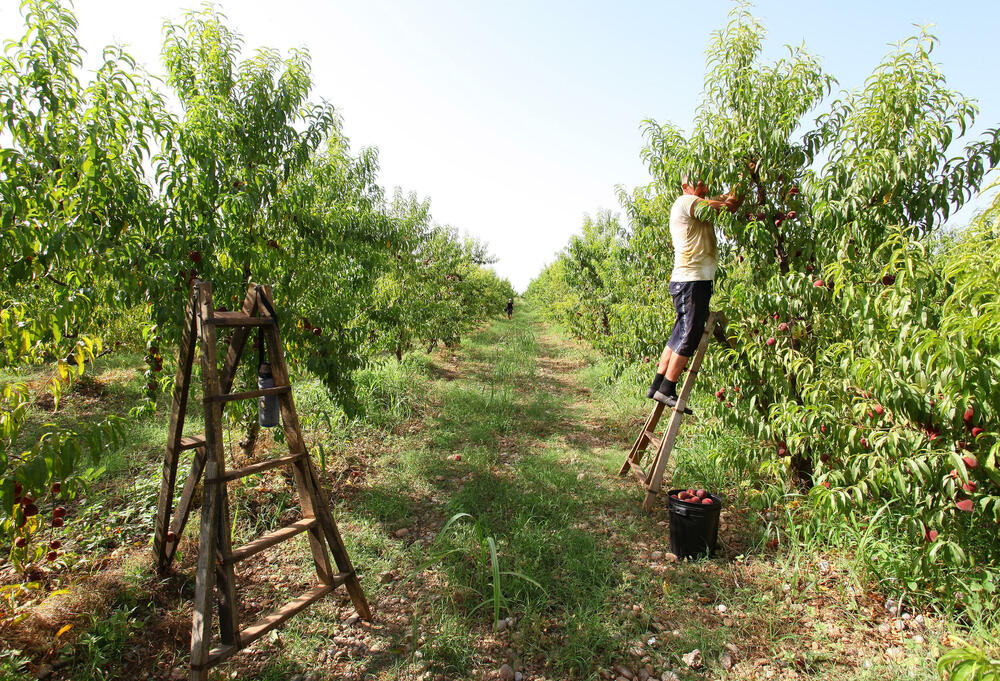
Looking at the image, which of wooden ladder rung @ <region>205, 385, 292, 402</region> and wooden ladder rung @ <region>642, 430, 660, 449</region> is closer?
wooden ladder rung @ <region>205, 385, 292, 402</region>

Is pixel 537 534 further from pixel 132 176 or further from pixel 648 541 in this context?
pixel 132 176

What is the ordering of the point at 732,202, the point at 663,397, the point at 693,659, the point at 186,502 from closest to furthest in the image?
the point at 693,659 < the point at 186,502 < the point at 732,202 < the point at 663,397

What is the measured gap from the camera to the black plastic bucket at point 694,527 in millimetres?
3307

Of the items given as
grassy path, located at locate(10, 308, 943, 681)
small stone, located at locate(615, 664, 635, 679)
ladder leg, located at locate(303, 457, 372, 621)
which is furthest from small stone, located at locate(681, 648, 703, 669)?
ladder leg, located at locate(303, 457, 372, 621)

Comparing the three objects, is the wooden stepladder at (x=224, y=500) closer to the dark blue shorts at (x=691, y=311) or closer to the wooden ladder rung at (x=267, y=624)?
the wooden ladder rung at (x=267, y=624)

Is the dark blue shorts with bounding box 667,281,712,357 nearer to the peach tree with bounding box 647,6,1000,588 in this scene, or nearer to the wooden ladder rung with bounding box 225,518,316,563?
the peach tree with bounding box 647,6,1000,588

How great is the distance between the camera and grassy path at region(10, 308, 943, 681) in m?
2.52

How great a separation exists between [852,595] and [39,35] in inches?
211

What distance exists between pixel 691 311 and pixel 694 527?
65.1 inches

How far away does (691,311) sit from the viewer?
4016mm

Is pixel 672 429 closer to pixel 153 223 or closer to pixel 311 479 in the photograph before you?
pixel 311 479

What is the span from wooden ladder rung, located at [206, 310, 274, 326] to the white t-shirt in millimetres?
3054

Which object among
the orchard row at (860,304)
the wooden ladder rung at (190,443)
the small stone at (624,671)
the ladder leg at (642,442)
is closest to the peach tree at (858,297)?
the orchard row at (860,304)

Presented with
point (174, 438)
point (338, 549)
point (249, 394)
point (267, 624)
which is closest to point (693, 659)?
point (338, 549)
